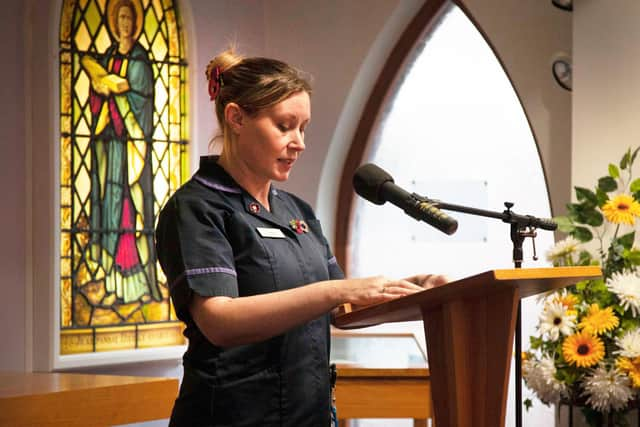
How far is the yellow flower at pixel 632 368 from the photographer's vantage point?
3.19 m

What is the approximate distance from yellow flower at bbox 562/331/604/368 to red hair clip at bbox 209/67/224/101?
5.95 ft

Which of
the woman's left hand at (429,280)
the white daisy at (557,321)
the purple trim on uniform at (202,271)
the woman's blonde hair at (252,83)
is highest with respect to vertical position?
the woman's blonde hair at (252,83)

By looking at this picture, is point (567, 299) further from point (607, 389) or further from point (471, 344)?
point (471, 344)

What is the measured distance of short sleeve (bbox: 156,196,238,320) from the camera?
5.67 feet

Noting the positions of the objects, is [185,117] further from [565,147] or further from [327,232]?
[565,147]

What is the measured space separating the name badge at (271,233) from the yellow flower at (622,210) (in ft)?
5.97

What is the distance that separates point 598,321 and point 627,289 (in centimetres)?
14

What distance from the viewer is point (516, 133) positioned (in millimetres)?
4836

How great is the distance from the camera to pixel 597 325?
10.8 feet

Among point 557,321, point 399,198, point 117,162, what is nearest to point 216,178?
point 399,198

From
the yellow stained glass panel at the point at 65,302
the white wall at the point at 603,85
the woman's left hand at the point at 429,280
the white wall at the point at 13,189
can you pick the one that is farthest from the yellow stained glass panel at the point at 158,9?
the woman's left hand at the point at 429,280

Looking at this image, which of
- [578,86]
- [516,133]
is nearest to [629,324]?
[578,86]

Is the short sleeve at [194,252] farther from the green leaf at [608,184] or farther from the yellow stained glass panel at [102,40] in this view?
the yellow stained glass panel at [102,40]

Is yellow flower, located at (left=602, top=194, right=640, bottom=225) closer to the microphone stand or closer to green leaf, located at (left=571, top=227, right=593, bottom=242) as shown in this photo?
green leaf, located at (left=571, top=227, right=593, bottom=242)
